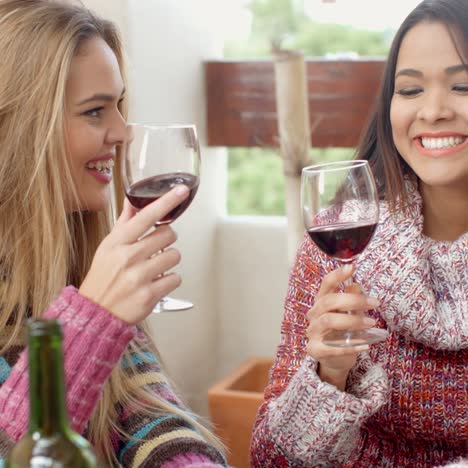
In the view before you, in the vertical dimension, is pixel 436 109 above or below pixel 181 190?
above

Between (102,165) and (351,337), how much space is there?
548 mm

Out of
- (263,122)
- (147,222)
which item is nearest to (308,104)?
(263,122)

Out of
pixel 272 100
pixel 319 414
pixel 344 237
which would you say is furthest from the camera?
pixel 272 100

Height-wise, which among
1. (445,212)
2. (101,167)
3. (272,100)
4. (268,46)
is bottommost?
(445,212)

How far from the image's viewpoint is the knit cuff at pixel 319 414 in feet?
4.51

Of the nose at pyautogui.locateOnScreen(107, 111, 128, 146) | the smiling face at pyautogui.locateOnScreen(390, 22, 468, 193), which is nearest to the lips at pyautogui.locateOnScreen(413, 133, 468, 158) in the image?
the smiling face at pyautogui.locateOnScreen(390, 22, 468, 193)

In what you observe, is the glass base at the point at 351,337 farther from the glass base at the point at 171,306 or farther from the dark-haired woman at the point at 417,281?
the glass base at the point at 171,306

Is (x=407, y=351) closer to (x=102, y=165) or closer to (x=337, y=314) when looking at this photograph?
(x=337, y=314)

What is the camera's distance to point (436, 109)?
5.24 ft

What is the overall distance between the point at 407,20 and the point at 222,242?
1537mm

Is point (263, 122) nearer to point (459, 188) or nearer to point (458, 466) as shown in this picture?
point (459, 188)

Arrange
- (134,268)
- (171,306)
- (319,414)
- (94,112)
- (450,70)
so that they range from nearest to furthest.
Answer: (134,268), (319,414), (94,112), (450,70), (171,306)

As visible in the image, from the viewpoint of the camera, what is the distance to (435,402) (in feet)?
5.14

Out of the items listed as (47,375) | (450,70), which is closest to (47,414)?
(47,375)
